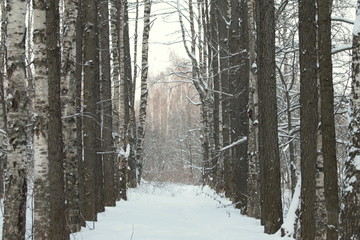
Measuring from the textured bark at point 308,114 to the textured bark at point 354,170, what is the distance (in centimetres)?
200

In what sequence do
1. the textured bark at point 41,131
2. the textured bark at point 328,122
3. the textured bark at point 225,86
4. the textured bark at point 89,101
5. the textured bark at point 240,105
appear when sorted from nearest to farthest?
the textured bark at point 41,131, the textured bark at point 328,122, the textured bark at point 89,101, the textured bark at point 240,105, the textured bark at point 225,86

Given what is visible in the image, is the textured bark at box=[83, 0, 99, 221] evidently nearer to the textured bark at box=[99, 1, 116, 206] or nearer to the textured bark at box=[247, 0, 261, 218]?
the textured bark at box=[99, 1, 116, 206]

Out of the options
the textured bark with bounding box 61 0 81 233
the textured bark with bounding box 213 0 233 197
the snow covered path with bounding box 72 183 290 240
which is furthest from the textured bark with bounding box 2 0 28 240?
the textured bark with bounding box 213 0 233 197

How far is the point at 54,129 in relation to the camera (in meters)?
5.92

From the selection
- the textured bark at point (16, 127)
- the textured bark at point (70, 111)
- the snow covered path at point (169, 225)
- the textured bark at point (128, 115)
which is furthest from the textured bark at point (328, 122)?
the textured bark at point (128, 115)

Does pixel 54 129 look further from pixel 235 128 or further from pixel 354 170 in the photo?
pixel 235 128

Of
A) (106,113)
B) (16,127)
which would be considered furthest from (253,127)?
(16,127)

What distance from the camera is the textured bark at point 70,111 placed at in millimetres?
8188

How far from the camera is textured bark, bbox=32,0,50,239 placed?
5.70 metres

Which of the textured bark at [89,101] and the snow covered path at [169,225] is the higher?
the textured bark at [89,101]

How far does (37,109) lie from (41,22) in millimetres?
1135

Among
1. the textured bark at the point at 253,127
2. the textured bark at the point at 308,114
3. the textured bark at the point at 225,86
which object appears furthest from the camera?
the textured bark at the point at 225,86

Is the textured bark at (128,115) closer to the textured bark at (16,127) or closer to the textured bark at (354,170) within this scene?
the textured bark at (16,127)

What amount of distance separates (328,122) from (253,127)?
14.9 ft
